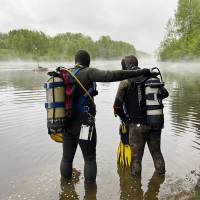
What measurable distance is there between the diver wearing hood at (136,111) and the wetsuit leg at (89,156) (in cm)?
68

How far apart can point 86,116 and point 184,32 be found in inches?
2112

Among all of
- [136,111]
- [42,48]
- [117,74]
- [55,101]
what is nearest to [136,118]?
[136,111]

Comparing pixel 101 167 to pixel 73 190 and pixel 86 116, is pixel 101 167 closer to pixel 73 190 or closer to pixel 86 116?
pixel 73 190

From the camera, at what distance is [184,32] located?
5531 centimetres

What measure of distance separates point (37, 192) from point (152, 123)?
6.70 feet

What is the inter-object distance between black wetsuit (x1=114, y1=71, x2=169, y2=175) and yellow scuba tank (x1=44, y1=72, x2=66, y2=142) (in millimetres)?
948

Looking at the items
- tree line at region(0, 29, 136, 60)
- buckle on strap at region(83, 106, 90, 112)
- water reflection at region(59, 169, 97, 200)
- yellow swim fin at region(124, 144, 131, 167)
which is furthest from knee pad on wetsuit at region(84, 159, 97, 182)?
tree line at region(0, 29, 136, 60)

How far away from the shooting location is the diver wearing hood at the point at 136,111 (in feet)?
16.5

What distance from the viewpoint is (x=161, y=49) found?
64938mm

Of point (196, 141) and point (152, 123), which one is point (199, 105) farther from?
point (152, 123)

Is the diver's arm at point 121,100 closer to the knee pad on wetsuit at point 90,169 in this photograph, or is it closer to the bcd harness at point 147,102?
the bcd harness at point 147,102

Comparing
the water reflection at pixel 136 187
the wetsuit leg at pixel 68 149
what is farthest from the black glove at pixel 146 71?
the water reflection at pixel 136 187

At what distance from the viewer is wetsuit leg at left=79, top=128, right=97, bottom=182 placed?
16.0 feet

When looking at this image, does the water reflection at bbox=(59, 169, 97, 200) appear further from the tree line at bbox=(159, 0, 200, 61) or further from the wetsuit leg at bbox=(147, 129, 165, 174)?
the tree line at bbox=(159, 0, 200, 61)
